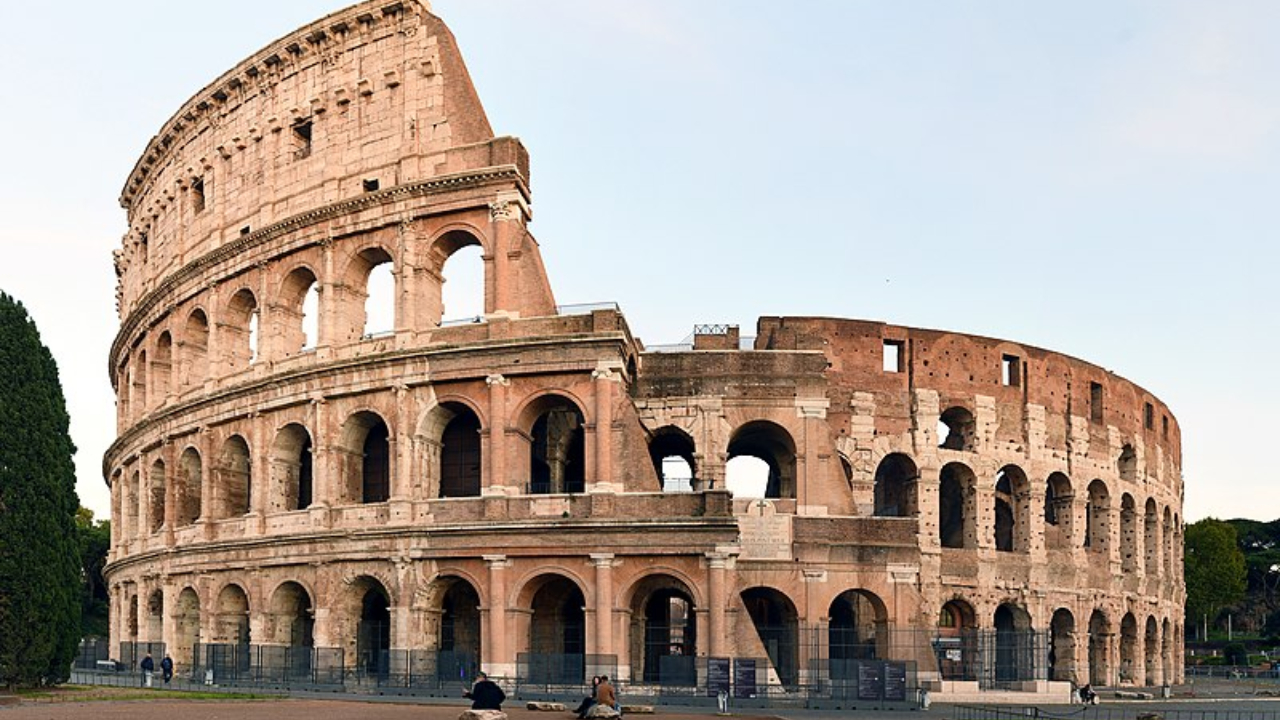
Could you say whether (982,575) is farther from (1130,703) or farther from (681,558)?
(681,558)

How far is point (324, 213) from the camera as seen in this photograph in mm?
31719

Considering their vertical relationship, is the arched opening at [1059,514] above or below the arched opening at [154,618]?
above

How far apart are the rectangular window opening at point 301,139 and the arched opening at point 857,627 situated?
1726cm

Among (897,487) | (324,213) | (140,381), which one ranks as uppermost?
(324,213)

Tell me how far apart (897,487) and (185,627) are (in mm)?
19986

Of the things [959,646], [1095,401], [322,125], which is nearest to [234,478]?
[322,125]

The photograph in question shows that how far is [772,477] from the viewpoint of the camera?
3566 centimetres

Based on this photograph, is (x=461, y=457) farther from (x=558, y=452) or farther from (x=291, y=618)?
(x=291, y=618)

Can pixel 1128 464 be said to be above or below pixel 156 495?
above

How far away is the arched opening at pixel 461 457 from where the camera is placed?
31281 mm

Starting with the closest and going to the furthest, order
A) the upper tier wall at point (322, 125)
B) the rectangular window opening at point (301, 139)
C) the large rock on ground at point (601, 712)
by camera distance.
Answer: the large rock on ground at point (601, 712)
the upper tier wall at point (322, 125)
the rectangular window opening at point (301, 139)

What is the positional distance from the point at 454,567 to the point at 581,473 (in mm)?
4500

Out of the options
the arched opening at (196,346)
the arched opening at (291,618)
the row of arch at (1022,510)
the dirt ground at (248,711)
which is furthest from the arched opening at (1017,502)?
the arched opening at (196,346)

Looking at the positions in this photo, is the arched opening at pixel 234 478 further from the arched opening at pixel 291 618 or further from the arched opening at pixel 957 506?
the arched opening at pixel 957 506
